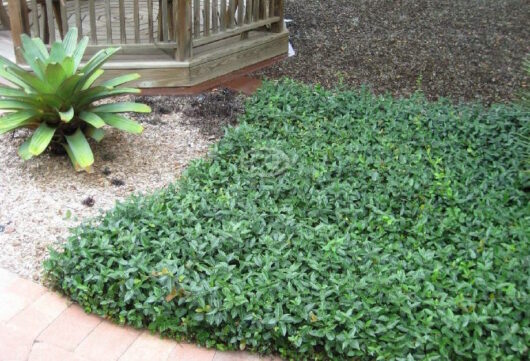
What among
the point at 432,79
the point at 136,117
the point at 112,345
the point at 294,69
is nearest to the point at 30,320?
the point at 112,345

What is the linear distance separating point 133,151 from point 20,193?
810mm

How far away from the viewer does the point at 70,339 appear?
8.14 ft

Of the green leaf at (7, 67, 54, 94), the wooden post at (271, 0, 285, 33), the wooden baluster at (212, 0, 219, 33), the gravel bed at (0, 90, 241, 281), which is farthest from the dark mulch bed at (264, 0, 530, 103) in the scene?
the green leaf at (7, 67, 54, 94)

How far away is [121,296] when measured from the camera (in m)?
2.60

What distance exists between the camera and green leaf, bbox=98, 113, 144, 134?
145 inches

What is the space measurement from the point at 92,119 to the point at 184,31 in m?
1.57

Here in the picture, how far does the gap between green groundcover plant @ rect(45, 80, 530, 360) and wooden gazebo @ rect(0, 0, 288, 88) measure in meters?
1.26

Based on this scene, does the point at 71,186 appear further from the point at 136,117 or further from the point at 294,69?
the point at 294,69

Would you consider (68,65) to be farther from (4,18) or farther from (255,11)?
(4,18)

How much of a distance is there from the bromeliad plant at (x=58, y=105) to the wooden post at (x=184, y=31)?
3.58ft

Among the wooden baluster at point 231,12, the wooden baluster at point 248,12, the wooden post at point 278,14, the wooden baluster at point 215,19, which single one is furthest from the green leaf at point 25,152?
the wooden post at point 278,14

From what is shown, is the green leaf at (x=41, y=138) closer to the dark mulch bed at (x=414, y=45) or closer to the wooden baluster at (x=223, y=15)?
the wooden baluster at (x=223, y=15)

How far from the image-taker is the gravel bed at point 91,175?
3.07 meters

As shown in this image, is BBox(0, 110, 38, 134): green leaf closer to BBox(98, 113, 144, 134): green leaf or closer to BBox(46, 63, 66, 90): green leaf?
BBox(46, 63, 66, 90): green leaf
